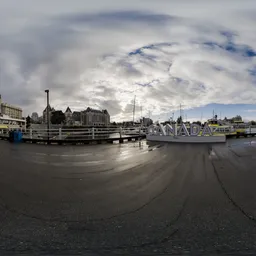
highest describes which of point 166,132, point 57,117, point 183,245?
point 57,117

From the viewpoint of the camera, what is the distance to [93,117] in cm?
15200

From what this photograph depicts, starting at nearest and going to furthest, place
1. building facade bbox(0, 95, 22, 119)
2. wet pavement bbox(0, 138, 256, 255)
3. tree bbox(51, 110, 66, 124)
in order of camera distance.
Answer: wet pavement bbox(0, 138, 256, 255) < tree bbox(51, 110, 66, 124) < building facade bbox(0, 95, 22, 119)

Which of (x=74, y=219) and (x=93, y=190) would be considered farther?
(x=93, y=190)

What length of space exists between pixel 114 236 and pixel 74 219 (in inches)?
32.3

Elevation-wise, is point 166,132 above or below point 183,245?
above

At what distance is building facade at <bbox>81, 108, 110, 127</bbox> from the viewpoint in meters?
147

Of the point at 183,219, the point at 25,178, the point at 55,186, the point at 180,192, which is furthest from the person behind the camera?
the point at 25,178

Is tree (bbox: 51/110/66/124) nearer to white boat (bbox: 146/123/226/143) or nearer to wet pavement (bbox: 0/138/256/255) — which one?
white boat (bbox: 146/123/226/143)

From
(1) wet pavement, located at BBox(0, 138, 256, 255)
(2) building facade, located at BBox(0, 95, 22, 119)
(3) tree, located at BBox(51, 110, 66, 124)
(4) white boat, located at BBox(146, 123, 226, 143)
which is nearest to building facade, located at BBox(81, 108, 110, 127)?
(3) tree, located at BBox(51, 110, 66, 124)

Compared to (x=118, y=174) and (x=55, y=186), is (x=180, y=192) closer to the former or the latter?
(x=118, y=174)

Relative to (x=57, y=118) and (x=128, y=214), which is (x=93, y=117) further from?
(x=128, y=214)

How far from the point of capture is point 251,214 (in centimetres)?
324

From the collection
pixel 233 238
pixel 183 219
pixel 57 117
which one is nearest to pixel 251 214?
pixel 233 238

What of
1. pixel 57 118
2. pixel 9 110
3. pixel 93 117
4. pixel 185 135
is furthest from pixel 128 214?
pixel 93 117
